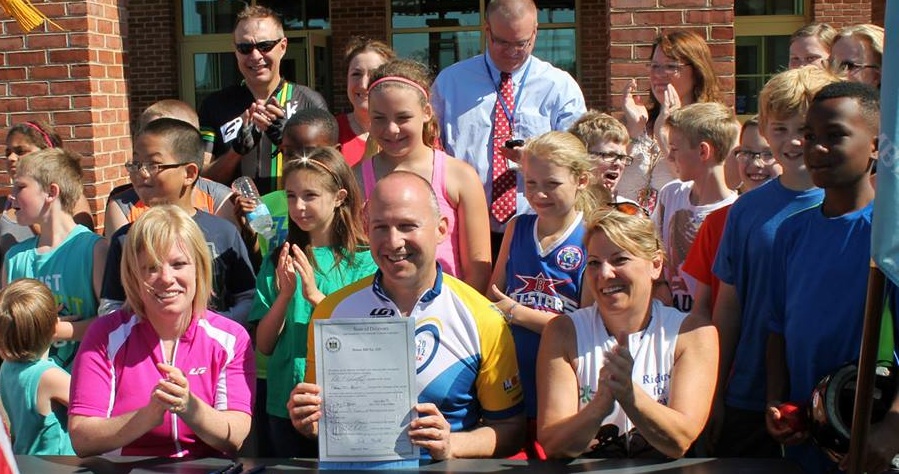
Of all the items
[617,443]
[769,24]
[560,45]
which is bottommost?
[617,443]

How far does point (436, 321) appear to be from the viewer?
9.48 ft

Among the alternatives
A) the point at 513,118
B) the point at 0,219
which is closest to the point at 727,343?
the point at 513,118

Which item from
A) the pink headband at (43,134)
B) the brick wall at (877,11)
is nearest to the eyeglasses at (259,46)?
the pink headband at (43,134)

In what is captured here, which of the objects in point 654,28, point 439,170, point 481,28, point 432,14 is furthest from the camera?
point 432,14

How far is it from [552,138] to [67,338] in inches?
84.4

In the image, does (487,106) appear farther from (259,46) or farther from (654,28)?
(654,28)

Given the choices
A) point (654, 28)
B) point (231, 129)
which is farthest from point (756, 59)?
point (231, 129)

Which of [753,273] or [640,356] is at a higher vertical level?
[753,273]

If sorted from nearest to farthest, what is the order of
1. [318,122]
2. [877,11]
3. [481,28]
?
[318,122], [877,11], [481,28]

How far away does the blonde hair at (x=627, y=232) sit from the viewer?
280cm

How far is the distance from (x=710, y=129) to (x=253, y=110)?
211 cm

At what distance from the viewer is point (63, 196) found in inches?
170

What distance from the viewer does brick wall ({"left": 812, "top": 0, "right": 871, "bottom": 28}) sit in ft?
45.6

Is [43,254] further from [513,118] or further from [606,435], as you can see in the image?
[606,435]
